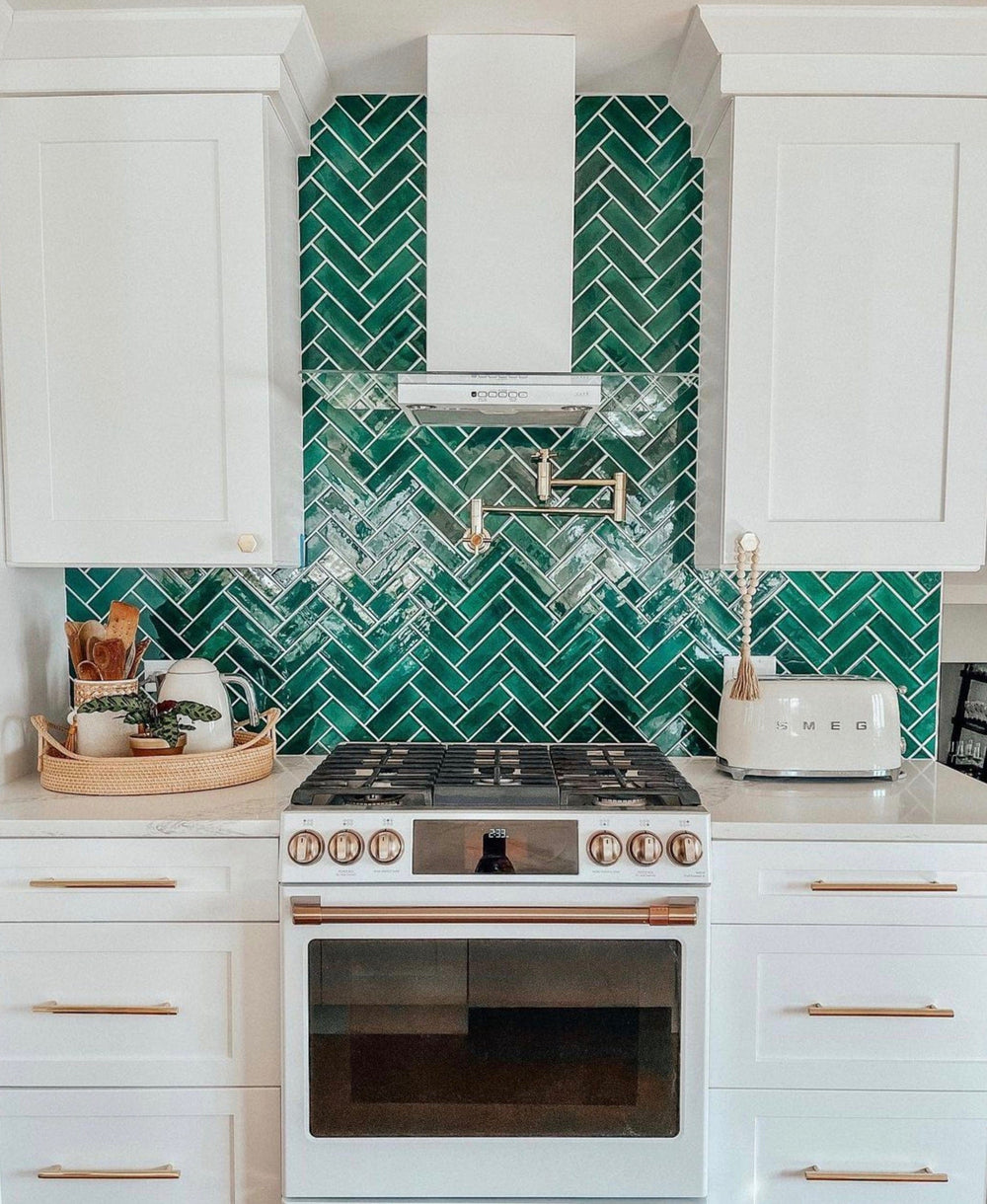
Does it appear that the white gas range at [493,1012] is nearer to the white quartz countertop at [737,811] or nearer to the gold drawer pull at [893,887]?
the white quartz countertop at [737,811]

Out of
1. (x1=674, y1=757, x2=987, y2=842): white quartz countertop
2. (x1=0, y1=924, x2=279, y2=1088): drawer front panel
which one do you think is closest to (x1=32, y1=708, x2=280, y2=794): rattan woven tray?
(x1=0, y1=924, x2=279, y2=1088): drawer front panel

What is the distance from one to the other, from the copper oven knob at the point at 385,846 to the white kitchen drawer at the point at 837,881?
60 centimetres

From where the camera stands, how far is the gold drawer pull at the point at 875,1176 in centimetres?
171

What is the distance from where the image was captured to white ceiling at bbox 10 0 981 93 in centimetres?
185

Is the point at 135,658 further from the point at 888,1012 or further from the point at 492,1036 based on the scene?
the point at 888,1012

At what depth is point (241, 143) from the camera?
74.1 inches

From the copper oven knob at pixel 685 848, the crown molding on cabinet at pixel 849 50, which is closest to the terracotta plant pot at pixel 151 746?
the copper oven knob at pixel 685 848

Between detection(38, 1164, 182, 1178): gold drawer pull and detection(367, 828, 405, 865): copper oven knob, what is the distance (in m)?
0.72

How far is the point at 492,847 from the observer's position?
5.55 ft

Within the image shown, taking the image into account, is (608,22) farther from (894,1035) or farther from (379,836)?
(894,1035)

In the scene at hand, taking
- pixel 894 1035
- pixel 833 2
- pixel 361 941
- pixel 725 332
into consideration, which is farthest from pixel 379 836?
pixel 833 2

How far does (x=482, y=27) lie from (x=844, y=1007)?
2067 mm

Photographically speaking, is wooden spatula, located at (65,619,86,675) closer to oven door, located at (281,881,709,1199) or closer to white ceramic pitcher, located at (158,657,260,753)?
white ceramic pitcher, located at (158,657,260,753)

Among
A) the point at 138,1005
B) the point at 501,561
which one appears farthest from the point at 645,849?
the point at 138,1005
